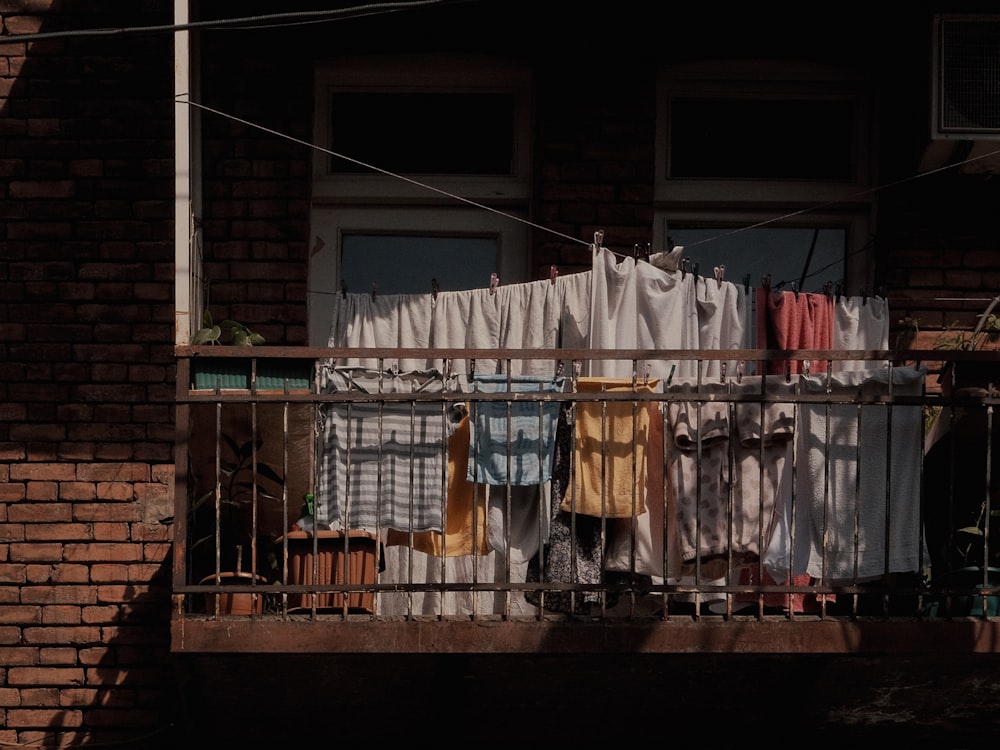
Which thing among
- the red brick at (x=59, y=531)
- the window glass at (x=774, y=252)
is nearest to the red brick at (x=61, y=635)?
the red brick at (x=59, y=531)

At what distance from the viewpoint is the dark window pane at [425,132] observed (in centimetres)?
831

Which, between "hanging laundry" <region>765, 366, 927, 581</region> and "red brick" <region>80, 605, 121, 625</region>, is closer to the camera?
"hanging laundry" <region>765, 366, 927, 581</region>

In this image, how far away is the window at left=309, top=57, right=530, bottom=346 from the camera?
825cm

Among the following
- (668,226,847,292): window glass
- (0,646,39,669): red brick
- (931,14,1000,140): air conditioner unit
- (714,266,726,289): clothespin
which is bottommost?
(0,646,39,669): red brick

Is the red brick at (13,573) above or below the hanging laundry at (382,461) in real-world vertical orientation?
below

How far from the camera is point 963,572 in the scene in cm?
680

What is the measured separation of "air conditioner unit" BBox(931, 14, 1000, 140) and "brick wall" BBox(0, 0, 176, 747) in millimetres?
3850

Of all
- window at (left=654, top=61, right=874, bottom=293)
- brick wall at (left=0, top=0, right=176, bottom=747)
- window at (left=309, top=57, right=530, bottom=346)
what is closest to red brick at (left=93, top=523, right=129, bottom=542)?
brick wall at (left=0, top=0, right=176, bottom=747)

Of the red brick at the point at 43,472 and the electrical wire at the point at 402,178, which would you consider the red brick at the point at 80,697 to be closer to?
the red brick at the point at 43,472

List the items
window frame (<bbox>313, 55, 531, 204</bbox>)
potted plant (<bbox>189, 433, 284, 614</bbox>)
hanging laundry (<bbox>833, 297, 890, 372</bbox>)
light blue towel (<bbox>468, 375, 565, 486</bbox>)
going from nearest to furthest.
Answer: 1. light blue towel (<bbox>468, 375, 565, 486</bbox>)
2. potted plant (<bbox>189, 433, 284, 614</bbox>)
3. hanging laundry (<bbox>833, 297, 890, 372</bbox>)
4. window frame (<bbox>313, 55, 531, 204</bbox>)

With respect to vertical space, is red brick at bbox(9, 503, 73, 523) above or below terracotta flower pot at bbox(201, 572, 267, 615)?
above

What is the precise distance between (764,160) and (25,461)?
Answer: 164 inches

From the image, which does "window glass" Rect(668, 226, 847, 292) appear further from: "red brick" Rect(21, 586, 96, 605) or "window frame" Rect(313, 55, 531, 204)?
"red brick" Rect(21, 586, 96, 605)

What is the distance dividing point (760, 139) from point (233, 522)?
3520 mm
